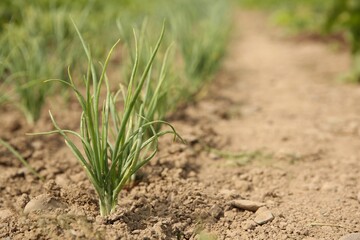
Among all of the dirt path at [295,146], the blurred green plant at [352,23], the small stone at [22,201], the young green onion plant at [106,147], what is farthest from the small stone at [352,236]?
the blurred green plant at [352,23]

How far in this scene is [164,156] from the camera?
73.0 inches

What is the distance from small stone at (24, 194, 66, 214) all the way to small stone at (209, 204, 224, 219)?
0.46 m

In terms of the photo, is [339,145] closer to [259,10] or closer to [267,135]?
[267,135]

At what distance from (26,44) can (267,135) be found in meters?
1.47

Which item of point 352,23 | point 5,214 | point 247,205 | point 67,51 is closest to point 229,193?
point 247,205

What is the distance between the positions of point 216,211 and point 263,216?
15cm

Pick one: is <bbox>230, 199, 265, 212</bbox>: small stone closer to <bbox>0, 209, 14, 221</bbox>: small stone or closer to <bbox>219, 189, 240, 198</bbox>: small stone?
<bbox>219, 189, 240, 198</bbox>: small stone

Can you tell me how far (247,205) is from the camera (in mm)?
1505

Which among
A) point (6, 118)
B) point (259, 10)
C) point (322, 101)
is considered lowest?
point (259, 10)

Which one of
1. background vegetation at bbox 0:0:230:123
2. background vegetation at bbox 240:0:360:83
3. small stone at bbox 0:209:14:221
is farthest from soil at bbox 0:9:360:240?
background vegetation at bbox 240:0:360:83

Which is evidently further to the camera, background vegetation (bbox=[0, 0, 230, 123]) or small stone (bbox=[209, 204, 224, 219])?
background vegetation (bbox=[0, 0, 230, 123])

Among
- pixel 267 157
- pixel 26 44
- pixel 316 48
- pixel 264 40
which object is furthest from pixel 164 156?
pixel 264 40

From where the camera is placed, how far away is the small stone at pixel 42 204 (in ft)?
4.48

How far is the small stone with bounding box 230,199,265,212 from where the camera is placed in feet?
4.94
